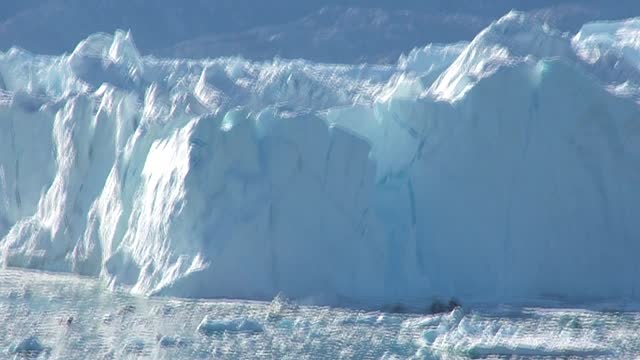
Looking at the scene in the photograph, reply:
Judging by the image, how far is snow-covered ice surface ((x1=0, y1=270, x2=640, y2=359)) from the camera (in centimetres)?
1661

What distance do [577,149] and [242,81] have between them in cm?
628

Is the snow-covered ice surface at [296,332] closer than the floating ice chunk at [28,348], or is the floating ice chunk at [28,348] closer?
the snow-covered ice surface at [296,332]

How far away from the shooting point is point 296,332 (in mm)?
17344

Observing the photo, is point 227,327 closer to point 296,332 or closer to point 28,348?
point 296,332

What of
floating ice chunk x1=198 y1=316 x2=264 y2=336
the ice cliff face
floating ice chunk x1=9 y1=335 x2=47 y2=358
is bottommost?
floating ice chunk x1=9 y1=335 x2=47 y2=358

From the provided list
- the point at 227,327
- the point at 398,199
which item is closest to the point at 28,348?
the point at 227,327

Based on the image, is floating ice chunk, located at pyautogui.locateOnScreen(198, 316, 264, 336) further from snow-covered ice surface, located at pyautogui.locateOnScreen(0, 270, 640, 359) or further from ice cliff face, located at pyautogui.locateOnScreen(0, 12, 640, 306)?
ice cliff face, located at pyautogui.locateOnScreen(0, 12, 640, 306)

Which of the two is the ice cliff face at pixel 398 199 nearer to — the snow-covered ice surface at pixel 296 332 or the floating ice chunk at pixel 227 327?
the snow-covered ice surface at pixel 296 332

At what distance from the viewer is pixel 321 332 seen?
56.7 feet

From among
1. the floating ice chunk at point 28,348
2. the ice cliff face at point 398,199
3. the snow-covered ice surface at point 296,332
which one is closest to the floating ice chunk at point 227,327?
the snow-covered ice surface at point 296,332

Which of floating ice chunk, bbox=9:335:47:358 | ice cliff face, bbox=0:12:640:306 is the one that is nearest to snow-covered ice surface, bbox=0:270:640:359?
floating ice chunk, bbox=9:335:47:358

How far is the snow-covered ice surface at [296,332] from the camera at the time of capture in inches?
654

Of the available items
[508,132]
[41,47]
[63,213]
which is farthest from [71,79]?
[41,47]

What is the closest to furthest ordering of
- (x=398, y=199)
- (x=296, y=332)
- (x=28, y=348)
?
(x=28, y=348), (x=296, y=332), (x=398, y=199)
